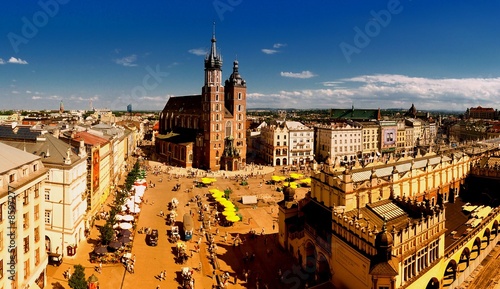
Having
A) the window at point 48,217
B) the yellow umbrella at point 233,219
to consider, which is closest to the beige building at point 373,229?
the yellow umbrella at point 233,219

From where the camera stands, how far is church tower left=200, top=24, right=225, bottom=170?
99.8 meters

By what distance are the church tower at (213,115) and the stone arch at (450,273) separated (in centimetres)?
7002

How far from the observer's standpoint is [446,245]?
35.2 m

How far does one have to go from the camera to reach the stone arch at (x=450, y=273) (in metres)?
34.8

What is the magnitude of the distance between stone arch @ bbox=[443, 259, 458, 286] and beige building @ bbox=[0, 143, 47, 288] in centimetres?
3717

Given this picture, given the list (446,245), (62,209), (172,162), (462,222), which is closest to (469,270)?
(446,245)

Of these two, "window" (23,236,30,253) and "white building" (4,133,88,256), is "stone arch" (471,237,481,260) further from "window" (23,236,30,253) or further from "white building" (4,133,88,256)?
"white building" (4,133,88,256)

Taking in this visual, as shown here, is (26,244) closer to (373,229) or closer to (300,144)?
(373,229)

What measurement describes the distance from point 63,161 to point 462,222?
150 ft

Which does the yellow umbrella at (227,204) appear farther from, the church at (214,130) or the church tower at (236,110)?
the church tower at (236,110)

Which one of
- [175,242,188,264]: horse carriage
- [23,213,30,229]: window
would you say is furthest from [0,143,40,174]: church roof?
[175,242,188,264]: horse carriage

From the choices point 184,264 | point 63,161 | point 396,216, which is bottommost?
point 184,264

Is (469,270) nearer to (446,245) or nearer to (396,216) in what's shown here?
(446,245)

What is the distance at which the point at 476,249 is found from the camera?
40.2 m
